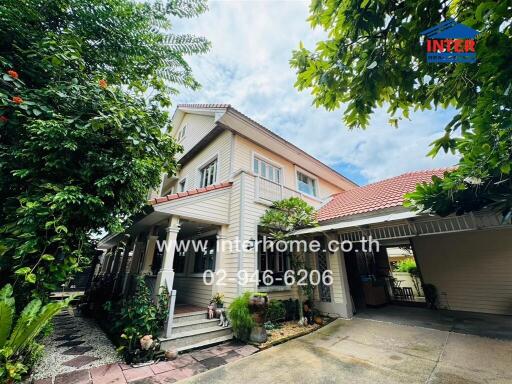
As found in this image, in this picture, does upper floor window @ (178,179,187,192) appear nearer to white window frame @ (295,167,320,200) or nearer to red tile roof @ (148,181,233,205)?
red tile roof @ (148,181,233,205)

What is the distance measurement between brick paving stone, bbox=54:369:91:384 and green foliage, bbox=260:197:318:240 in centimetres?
494

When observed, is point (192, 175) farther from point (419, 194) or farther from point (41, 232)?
point (419, 194)

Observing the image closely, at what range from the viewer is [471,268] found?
691 centimetres

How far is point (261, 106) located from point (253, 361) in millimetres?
7759

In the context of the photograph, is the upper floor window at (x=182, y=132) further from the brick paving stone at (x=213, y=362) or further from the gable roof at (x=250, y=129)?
the brick paving stone at (x=213, y=362)

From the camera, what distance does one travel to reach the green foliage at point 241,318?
4.92 m

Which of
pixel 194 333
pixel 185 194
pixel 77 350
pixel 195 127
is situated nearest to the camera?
pixel 77 350

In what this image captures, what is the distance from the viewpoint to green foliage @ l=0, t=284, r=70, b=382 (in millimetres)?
2375

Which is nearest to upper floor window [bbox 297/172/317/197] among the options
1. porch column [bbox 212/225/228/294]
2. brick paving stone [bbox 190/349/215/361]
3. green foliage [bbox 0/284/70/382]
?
porch column [bbox 212/225/228/294]

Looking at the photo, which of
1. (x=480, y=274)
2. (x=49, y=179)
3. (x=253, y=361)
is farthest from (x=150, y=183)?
(x=480, y=274)

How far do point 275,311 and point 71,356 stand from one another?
15.5 feet

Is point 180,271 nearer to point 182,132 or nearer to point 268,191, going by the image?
point 268,191

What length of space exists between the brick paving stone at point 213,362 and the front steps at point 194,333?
63cm

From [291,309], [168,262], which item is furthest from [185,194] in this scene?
[291,309]
